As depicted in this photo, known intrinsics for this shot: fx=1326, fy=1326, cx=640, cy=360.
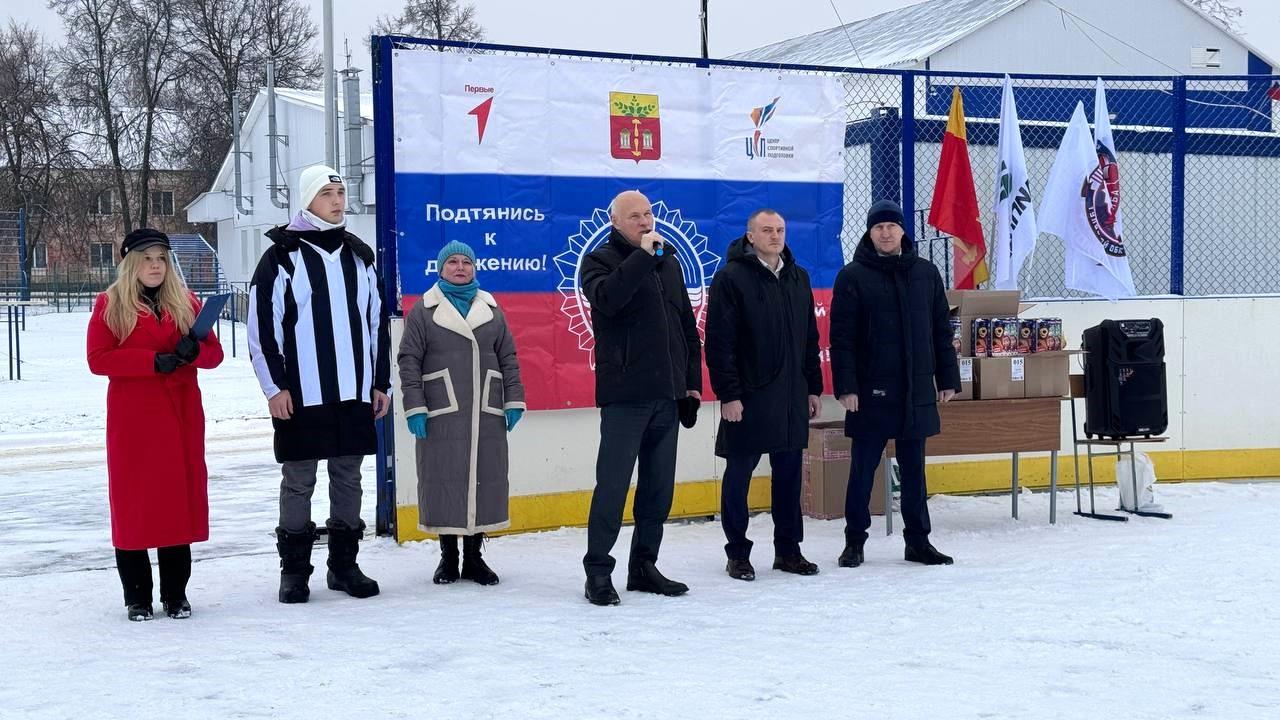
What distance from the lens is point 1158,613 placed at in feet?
17.9

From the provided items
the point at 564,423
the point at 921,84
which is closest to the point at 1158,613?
the point at 564,423

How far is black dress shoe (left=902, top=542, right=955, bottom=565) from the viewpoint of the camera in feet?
21.7

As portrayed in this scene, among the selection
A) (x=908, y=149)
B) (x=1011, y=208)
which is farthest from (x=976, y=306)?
(x=908, y=149)

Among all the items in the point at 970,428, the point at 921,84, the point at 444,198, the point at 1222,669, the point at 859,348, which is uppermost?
the point at 921,84

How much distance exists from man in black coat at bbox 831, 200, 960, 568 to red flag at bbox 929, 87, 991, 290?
189cm

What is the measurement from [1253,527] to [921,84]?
3861 mm

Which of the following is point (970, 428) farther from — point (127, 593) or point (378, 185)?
point (127, 593)

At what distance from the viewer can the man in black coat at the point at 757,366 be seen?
6.26m

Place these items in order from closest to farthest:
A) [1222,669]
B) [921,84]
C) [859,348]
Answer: [1222,669] → [859,348] → [921,84]

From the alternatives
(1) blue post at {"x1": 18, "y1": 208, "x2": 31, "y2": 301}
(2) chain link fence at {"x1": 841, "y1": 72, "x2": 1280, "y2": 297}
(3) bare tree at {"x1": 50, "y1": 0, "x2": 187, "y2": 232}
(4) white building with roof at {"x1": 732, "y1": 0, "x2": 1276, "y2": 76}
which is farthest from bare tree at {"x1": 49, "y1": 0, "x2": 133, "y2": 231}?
(2) chain link fence at {"x1": 841, "y1": 72, "x2": 1280, "y2": 297}

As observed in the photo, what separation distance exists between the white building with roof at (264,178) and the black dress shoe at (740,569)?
18.4m

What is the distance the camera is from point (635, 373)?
226 inches

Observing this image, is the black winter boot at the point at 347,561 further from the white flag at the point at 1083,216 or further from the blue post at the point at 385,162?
the white flag at the point at 1083,216

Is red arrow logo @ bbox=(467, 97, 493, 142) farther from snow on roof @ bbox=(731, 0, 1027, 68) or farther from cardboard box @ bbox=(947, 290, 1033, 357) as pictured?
snow on roof @ bbox=(731, 0, 1027, 68)
